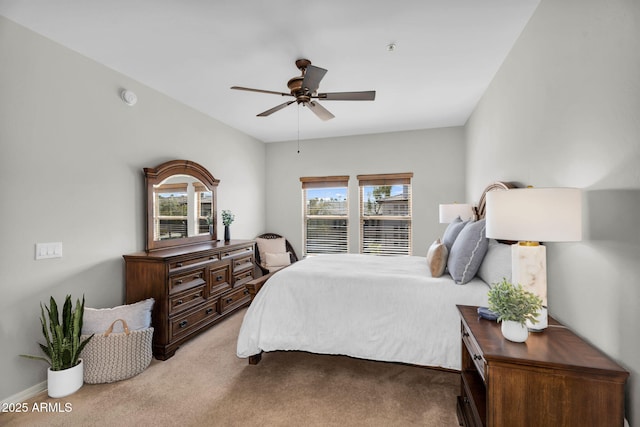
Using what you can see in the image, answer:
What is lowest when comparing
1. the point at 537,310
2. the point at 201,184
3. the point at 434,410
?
the point at 434,410

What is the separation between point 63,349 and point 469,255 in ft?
10.2

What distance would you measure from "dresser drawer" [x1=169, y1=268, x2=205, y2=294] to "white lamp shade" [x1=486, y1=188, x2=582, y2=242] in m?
2.76

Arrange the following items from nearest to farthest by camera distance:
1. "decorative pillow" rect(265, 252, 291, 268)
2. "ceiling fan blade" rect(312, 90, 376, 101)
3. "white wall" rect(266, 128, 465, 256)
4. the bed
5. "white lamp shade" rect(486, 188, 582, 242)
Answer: "white lamp shade" rect(486, 188, 582, 242) → the bed → "ceiling fan blade" rect(312, 90, 376, 101) → "white wall" rect(266, 128, 465, 256) → "decorative pillow" rect(265, 252, 291, 268)

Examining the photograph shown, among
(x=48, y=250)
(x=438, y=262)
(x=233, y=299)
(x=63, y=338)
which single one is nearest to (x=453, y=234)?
(x=438, y=262)

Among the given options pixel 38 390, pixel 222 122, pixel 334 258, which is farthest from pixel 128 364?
pixel 222 122

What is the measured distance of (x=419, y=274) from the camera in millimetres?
2551

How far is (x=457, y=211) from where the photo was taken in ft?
12.1

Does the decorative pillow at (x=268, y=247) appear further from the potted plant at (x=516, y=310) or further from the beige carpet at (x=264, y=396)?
the potted plant at (x=516, y=310)

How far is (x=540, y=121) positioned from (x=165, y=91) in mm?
3617

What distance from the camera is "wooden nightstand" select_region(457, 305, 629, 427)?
1147 mm

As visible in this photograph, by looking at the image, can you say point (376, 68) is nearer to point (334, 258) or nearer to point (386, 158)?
point (334, 258)

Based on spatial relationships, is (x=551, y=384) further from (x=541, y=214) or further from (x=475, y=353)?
(x=541, y=214)

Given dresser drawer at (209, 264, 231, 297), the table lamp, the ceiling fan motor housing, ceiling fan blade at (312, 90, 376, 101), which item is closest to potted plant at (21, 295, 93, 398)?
dresser drawer at (209, 264, 231, 297)

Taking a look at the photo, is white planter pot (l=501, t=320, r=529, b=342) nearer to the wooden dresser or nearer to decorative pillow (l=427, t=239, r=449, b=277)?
decorative pillow (l=427, t=239, r=449, b=277)
